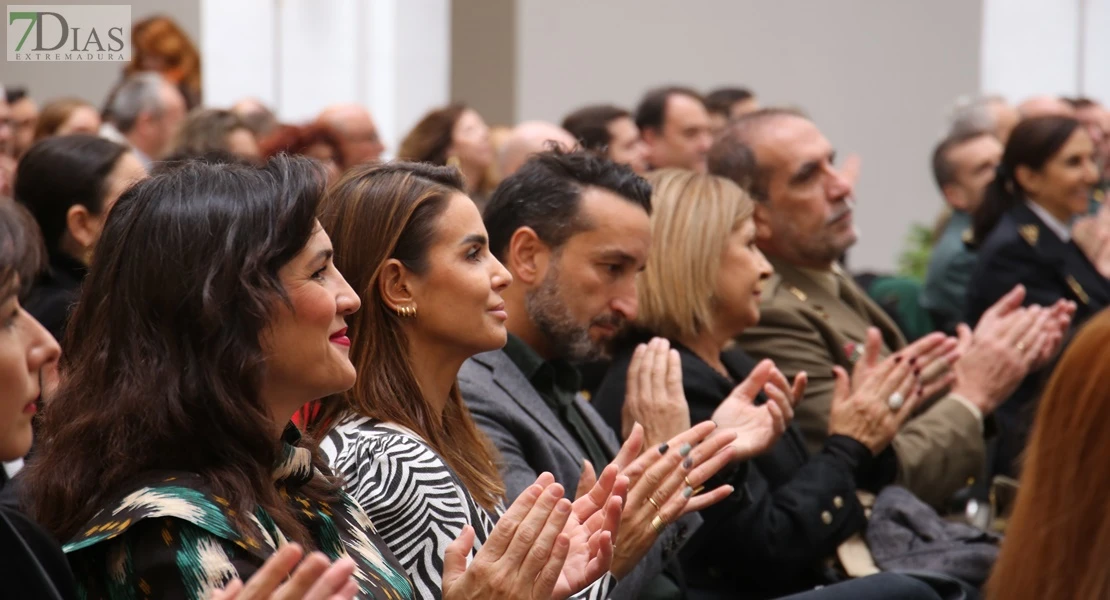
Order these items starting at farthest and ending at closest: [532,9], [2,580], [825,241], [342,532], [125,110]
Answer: [532,9], [125,110], [825,241], [342,532], [2,580]

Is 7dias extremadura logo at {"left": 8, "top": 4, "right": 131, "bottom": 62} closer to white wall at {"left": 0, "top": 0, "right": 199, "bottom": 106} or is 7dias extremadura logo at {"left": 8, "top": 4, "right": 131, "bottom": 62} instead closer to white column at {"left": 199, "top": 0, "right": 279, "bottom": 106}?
white wall at {"left": 0, "top": 0, "right": 199, "bottom": 106}

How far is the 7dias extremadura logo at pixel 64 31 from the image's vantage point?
7.55ft

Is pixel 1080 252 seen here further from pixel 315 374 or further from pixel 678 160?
pixel 315 374

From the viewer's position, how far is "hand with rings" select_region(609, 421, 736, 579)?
8.00ft

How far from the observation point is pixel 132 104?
5.41m

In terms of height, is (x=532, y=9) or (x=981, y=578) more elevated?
(x=532, y=9)

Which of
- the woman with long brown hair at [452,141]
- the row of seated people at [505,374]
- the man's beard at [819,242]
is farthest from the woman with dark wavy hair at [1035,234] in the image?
the woman with long brown hair at [452,141]

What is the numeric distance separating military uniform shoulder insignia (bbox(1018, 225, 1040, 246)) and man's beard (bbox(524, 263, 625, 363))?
2.46m

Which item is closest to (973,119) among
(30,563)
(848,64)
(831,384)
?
(848,64)

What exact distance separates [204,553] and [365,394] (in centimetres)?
73

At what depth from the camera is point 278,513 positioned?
179cm

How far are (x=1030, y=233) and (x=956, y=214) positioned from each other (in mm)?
1413

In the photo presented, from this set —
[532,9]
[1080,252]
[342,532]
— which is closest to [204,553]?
[342,532]

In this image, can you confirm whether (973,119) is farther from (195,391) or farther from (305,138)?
(195,391)
